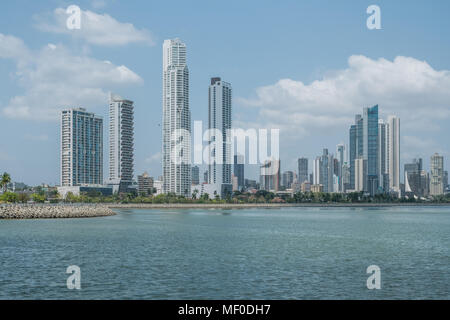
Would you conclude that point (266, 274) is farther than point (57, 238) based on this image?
No

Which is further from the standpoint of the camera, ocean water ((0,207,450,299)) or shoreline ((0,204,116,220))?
shoreline ((0,204,116,220))

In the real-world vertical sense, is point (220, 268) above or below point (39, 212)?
above

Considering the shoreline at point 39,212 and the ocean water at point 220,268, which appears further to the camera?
the shoreline at point 39,212

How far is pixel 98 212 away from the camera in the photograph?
137 meters

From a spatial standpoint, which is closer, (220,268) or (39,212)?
(220,268)
